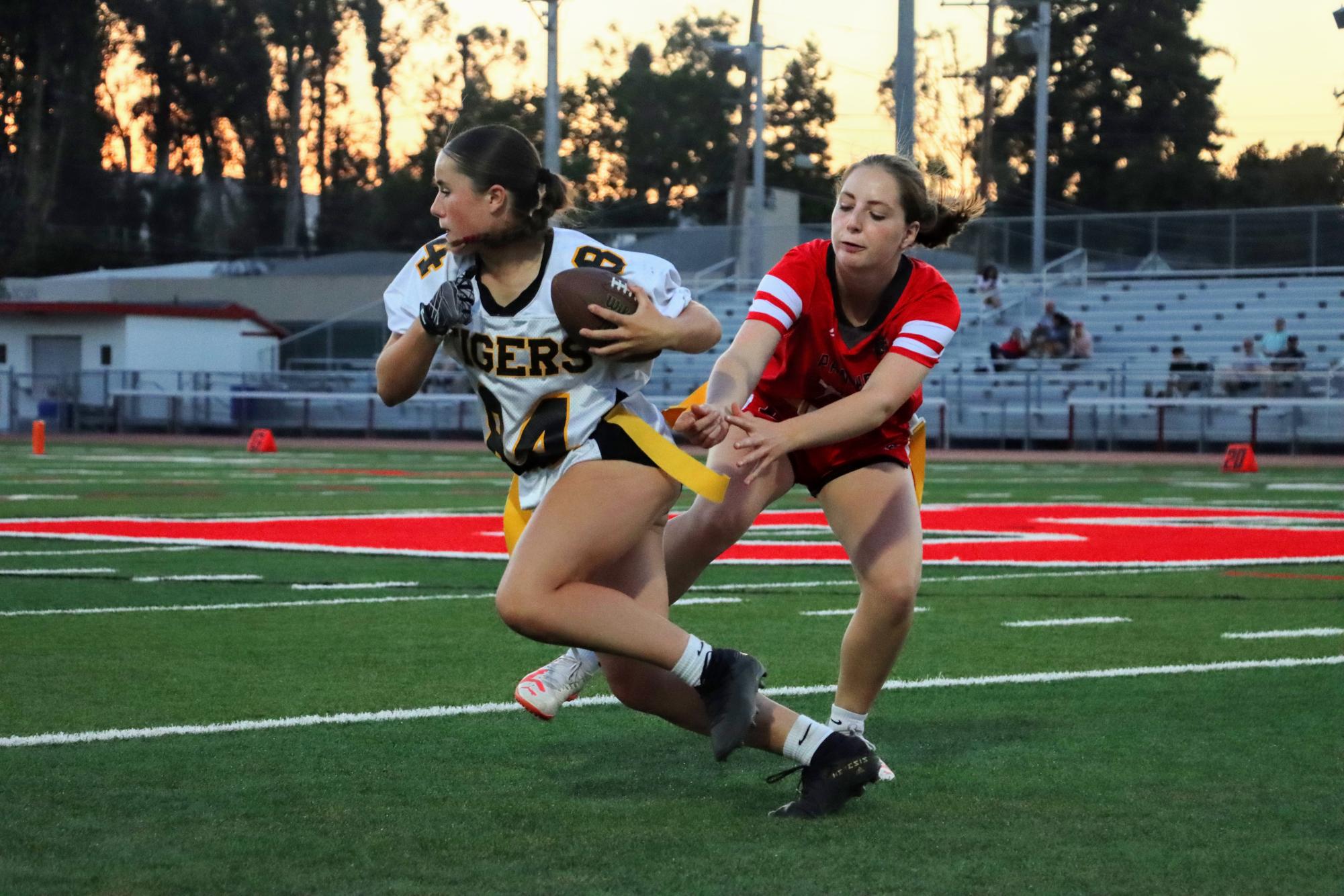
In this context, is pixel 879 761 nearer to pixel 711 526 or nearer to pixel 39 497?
pixel 711 526

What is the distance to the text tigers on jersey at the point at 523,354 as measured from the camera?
4.29m

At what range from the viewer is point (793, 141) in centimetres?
7538

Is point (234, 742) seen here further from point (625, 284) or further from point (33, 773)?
point (625, 284)

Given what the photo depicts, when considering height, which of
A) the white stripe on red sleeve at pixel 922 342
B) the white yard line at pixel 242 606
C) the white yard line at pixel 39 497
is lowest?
the white yard line at pixel 39 497

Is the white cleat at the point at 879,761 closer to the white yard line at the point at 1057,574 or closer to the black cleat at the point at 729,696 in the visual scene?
the black cleat at the point at 729,696

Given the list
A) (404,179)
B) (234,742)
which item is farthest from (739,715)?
(404,179)

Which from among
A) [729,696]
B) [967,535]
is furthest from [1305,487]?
[729,696]

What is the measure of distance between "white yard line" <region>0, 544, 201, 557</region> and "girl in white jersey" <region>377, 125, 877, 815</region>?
6548 mm

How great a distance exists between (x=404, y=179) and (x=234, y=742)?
64181mm

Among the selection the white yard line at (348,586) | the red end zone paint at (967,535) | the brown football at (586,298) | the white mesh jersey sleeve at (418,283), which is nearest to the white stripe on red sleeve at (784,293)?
the brown football at (586,298)

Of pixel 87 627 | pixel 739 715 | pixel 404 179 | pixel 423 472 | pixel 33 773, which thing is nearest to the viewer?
pixel 739 715

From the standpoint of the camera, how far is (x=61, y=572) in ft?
30.9

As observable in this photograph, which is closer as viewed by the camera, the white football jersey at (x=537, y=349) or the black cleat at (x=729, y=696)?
the black cleat at (x=729, y=696)

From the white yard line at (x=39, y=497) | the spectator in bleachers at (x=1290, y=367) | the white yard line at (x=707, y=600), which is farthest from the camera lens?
the spectator in bleachers at (x=1290, y=367)
